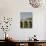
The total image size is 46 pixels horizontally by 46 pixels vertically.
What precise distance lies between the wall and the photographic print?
0.35 feet

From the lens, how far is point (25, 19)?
4.30 meters

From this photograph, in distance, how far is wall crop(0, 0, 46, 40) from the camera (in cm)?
428

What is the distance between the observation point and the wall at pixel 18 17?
4.28 meters

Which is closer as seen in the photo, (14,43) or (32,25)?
(14,43)

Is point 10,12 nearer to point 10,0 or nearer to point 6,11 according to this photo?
point 6,11

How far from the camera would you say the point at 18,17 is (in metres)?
4.30

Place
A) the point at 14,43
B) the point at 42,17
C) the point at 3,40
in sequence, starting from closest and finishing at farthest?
the point at 14,43 → the point at 3,40 → the point at 42,17

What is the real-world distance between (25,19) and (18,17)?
0.26 m

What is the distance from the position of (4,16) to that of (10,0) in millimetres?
609

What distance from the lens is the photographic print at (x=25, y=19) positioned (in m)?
4.30

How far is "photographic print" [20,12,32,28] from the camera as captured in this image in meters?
4.30

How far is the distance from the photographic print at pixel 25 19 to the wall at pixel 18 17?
107mm

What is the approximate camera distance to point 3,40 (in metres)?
4.08

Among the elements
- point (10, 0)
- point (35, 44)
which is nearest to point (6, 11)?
point (10, 0)
